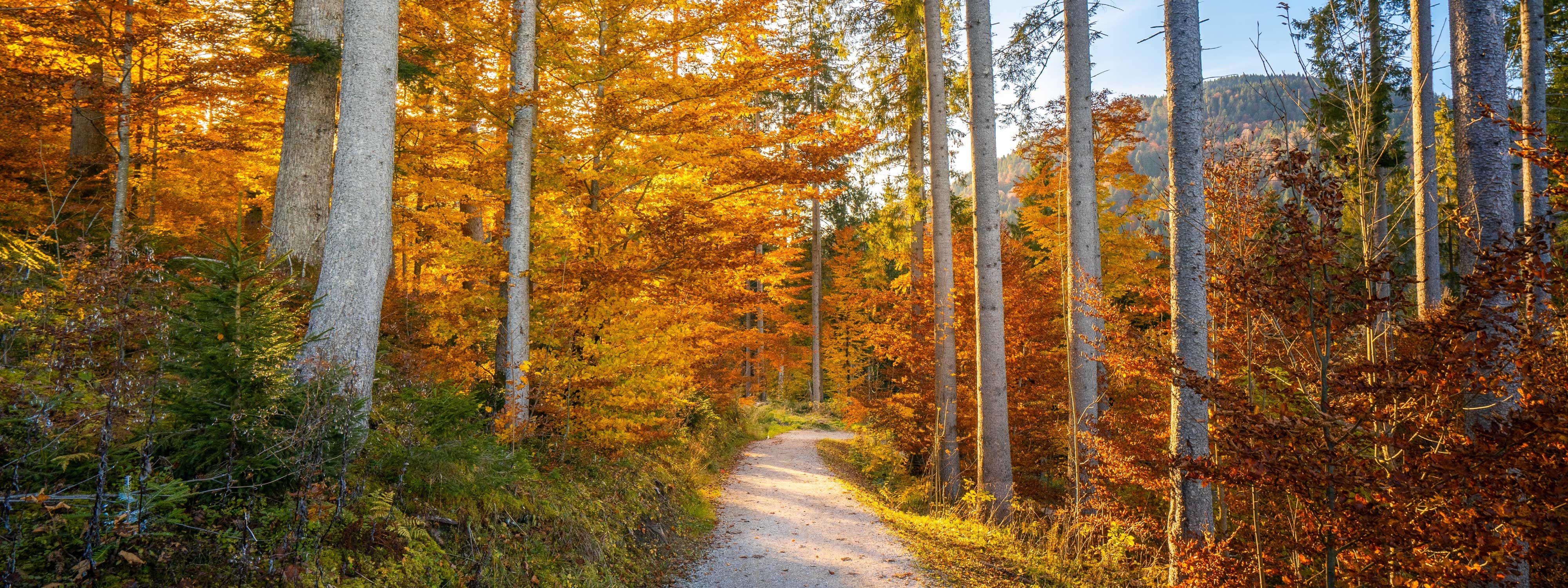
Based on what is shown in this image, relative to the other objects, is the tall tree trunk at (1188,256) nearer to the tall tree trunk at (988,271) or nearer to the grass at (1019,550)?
the grass at (1019,550)

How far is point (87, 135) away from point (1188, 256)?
16287 millimetres

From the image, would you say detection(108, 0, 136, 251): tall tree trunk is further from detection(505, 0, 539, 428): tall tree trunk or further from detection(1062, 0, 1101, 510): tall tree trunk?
detection(1062, 0, 1101, 510): tall tree trunk

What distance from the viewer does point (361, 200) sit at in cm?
537

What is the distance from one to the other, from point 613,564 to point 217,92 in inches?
367

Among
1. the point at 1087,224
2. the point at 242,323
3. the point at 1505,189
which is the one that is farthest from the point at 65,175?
the point at 1505,189

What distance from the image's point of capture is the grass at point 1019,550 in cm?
652

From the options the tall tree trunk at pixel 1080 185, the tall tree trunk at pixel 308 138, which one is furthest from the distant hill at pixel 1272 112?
the tall tree trunk at pixel 308 138

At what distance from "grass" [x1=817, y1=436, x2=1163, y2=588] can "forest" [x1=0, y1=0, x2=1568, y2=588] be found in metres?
0.07

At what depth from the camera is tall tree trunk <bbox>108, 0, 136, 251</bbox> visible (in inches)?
334

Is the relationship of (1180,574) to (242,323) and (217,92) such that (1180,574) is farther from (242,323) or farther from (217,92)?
(217,92)

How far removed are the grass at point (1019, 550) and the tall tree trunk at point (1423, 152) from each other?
12.0 ft

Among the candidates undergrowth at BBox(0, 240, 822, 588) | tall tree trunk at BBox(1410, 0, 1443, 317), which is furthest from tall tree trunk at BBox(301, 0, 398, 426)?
tall tree trunk at BBox(1410, 0, 1443, 317)

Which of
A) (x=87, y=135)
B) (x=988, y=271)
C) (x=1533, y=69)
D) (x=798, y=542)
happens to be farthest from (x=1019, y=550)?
(x=87, y=135)

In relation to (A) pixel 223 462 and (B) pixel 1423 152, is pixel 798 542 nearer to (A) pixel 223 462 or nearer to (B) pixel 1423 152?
(A) pixel 223 462
